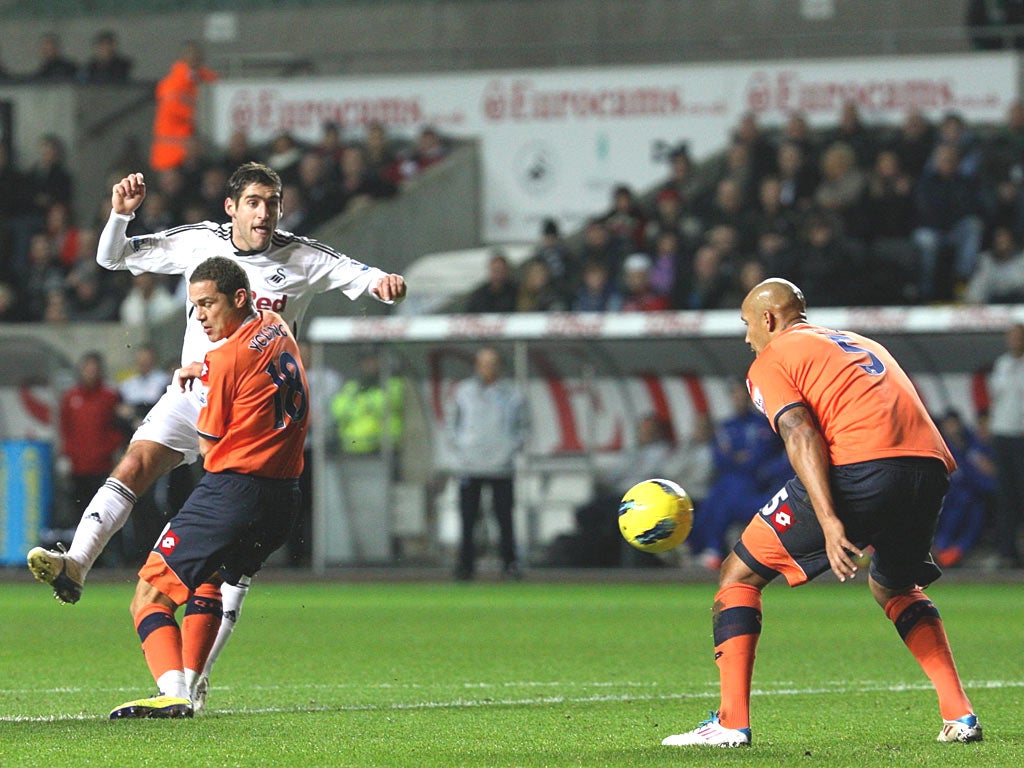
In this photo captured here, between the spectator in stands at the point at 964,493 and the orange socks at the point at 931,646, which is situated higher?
the orange socks at the point at 931,646

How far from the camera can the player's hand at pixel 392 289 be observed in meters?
8.15

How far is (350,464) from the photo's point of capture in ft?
66.2

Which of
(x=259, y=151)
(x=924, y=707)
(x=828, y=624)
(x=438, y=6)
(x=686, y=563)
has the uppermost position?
(x=438, y=6)

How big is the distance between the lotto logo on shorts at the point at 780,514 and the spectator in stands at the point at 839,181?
1440cm

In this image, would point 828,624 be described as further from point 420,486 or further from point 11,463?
point 11,463

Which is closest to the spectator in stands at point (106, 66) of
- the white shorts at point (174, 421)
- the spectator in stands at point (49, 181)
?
the spectator in stands at point (49, 181)

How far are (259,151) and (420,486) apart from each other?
21.3 feet

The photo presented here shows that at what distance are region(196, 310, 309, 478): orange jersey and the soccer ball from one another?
4.55 feet

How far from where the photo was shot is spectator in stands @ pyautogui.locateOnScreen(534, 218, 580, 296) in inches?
854

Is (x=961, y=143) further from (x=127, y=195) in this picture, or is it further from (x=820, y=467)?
(x=820, y=467)

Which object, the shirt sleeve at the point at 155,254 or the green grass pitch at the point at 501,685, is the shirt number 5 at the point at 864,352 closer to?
the green grass pitch at the point at 501,685

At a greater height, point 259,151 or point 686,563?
point 259,151

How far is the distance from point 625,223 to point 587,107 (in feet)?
8.98

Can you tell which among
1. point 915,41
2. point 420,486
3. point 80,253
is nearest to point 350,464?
point 420,486
